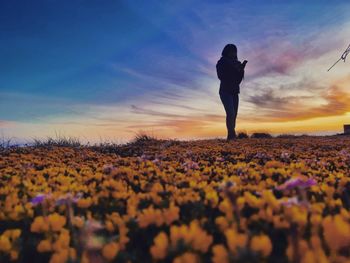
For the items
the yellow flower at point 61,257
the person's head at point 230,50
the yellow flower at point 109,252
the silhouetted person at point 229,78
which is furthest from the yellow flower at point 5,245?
the person's head at point 230,50

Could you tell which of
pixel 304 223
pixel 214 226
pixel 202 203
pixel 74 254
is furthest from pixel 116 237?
pixel 304 223


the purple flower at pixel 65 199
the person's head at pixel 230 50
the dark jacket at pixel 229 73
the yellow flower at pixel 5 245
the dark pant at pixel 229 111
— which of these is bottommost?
the yellow flower at pixel 5 245

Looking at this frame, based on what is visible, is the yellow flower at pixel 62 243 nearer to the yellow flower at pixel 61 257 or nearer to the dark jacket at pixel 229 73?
the yellow flower at pixel 61 257

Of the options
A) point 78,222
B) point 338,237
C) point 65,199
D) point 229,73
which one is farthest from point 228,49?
point 338,237

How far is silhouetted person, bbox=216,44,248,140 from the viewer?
17328mm

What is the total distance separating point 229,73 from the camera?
56.6 feet

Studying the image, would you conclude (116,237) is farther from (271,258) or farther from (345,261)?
(345,261)

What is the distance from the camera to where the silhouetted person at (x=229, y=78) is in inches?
682

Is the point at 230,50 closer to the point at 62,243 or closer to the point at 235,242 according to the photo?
the point at 62,243

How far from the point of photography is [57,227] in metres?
2.87

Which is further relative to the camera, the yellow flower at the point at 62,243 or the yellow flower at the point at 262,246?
the yellow flower at the point at 62,243

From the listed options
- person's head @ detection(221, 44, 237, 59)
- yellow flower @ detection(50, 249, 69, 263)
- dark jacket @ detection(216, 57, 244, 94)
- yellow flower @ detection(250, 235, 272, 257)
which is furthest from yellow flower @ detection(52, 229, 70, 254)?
person's head @ detection(221, 44, 237, 59)

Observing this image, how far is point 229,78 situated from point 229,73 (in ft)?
0.73

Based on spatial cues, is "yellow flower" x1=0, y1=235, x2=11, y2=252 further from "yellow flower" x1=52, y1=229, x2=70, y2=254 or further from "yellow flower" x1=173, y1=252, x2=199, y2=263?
"yellow flower" x1=173, y1=252, x2=199, y2=263
